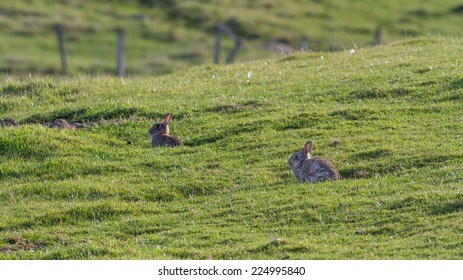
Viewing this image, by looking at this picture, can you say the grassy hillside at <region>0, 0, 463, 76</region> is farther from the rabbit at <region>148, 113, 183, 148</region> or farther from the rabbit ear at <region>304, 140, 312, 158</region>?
the rabbit ear at <region>304, 140, 312, 158</region>

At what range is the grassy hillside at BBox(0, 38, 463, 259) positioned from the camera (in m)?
11.7

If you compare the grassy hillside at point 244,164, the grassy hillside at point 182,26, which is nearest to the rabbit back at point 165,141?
the grassy hillside at point 244,164

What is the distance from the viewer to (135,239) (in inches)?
480

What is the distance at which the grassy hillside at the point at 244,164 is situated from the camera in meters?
11.7

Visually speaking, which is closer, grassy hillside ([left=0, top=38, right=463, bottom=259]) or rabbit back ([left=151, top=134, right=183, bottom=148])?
grassy hillside ([left=0, top=38, right=463, bottom=259])

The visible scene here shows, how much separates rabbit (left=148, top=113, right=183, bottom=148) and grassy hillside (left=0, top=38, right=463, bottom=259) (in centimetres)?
25

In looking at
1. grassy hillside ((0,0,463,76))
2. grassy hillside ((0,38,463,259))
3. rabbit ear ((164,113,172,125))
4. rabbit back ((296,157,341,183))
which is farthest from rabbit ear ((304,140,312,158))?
grassy hillside ((0,0,463,76))

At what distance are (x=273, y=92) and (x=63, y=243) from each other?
783cm

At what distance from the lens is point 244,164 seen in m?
15.1

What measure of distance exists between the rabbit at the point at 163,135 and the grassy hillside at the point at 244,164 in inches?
9.8

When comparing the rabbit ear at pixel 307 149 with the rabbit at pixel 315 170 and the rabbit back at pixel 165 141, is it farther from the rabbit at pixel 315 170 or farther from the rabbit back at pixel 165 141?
the rabbit back at pixel 165 141

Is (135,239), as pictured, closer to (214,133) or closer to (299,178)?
(299,178)

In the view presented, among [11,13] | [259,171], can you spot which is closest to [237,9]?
[11,13]

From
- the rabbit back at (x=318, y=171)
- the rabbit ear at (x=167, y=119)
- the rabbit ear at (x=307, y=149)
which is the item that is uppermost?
the rabbit ear at (x=167, y=119)
